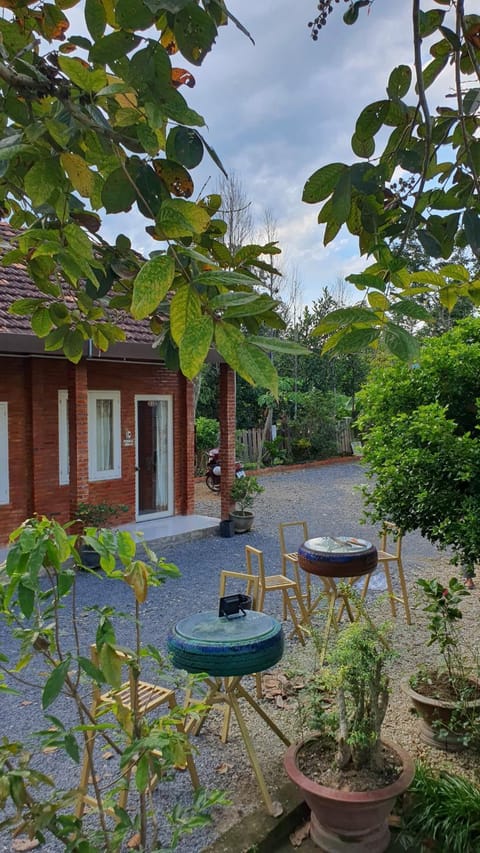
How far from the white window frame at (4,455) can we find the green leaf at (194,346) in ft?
28.3

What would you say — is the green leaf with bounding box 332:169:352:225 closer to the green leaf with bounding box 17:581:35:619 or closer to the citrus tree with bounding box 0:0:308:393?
the citrus tree with bounding box 0:0:308:393

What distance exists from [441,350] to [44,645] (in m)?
3.41

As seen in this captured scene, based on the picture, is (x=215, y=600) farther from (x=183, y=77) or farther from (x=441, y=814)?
(x=183, y=77)

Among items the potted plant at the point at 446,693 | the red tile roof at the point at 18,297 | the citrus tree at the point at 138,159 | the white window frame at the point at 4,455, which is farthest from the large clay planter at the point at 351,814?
the white window frame at the point at 4,455

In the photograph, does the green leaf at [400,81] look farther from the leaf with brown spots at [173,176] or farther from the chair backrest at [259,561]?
the chair backrest at [259,561]

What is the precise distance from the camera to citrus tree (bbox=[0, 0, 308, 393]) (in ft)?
2.92

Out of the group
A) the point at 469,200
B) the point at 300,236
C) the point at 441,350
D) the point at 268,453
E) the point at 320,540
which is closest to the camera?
the point at 469,200

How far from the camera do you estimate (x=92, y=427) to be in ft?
32.8

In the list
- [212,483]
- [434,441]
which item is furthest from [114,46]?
[212,483]

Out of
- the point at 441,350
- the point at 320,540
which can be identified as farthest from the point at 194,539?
the point at 441,350

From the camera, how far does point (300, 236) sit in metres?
13.0

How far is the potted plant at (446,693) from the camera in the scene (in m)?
3.80

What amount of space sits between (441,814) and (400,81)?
3482mm

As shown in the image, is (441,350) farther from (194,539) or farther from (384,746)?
(194,539)
